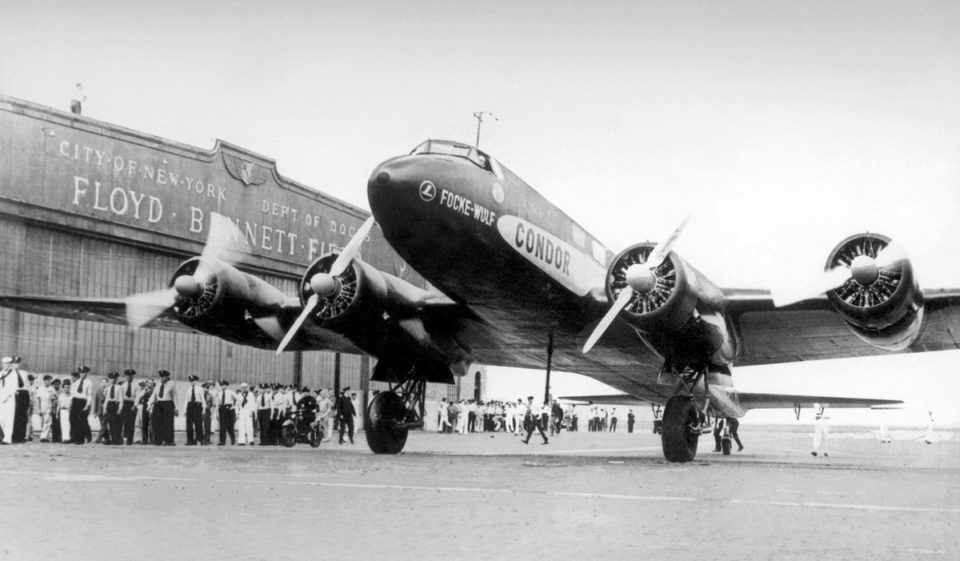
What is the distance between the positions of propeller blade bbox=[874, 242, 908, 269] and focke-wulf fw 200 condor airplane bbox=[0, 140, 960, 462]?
2 cm

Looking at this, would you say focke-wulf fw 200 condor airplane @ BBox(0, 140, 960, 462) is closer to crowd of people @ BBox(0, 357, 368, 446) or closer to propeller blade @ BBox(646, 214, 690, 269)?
propeller blade @ BBox(646, 214, 690, 269)

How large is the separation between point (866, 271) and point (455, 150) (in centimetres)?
661

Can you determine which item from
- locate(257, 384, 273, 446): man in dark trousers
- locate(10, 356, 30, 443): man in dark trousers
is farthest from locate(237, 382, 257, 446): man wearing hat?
locate(10, 356, 30, 443): man in dark trousers

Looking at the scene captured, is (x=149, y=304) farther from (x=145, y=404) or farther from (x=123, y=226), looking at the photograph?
(x=123, y=226)

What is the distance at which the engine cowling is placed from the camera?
47.8 ft

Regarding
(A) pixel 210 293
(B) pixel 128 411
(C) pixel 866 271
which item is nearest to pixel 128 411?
(B) pixel 128 411

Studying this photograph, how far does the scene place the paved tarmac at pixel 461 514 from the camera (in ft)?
21.1

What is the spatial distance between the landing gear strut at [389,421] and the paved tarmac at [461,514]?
4897mm

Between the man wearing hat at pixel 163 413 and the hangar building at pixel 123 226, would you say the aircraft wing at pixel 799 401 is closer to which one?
the hangar building at pixel 123 226

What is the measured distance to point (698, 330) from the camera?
15.5 meters

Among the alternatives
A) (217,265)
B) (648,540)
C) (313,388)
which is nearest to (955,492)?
(648,540)

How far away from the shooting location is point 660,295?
1480 centimetres

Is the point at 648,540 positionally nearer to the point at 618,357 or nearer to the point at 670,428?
the point at 670,428

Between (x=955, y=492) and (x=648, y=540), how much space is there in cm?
618
